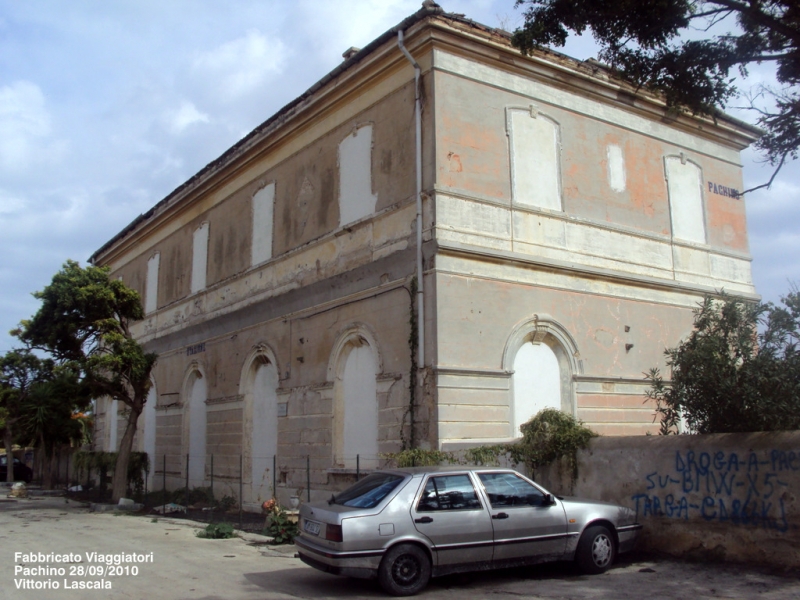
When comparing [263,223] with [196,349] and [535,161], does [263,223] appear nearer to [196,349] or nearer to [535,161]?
[196,349]

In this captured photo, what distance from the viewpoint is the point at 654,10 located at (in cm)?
803

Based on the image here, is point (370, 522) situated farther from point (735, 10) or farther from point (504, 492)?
point (735, 10)

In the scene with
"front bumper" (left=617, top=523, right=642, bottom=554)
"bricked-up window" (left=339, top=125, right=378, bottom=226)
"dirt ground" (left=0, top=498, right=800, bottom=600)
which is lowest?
"dirt ground" (left=0, top=498, right=800, bottom=600)

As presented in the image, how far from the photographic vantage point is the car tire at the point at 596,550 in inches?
392

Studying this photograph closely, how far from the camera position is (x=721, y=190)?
20.9 metres

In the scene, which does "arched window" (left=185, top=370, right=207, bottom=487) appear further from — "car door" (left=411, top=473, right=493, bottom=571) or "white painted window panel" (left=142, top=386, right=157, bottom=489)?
"car door" (left=411, top=473, right=493, bottom=571)

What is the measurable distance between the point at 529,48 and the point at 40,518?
678 inches

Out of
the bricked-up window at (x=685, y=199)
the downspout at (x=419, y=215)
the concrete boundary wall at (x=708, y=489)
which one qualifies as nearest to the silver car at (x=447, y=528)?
the concrete boundary wall at (x=708, y=489)

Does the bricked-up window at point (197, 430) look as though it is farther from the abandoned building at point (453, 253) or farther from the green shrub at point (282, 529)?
the green shrub at point (282, 529)

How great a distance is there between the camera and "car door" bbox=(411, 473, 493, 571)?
9156 mm

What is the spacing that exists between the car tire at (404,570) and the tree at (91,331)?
13.8m

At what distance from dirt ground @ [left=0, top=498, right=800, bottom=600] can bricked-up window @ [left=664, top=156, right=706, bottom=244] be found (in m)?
10.7

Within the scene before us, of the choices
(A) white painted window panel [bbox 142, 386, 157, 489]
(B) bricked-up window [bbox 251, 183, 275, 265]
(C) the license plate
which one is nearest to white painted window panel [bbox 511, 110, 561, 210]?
(B) bricked-up window [bbox 251, 183, 275, 265]

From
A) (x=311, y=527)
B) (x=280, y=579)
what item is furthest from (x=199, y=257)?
(x=311, y=527)
